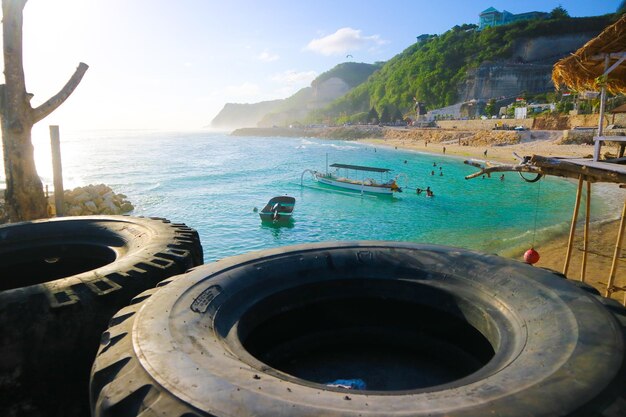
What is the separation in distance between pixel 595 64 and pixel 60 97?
1236 centimetres

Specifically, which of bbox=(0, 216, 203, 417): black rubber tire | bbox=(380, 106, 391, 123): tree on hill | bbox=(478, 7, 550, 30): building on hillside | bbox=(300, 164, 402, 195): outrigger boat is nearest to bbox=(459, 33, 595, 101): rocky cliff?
bbox=(380, 106, 391, 123): tree on hill

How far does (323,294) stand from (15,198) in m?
8.45

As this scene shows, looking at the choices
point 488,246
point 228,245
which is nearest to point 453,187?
point 488,246

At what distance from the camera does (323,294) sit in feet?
12.8

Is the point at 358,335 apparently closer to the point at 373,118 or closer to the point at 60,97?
the point at 60,97

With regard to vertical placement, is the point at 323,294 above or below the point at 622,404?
below

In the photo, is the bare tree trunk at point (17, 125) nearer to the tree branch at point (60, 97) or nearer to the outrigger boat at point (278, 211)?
the tree branch at point (60, 97)

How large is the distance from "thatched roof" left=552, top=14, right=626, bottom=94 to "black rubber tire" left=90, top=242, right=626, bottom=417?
743 cm

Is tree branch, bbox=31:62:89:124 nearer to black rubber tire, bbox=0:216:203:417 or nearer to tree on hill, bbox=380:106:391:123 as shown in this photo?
black rubber tire, bbox=0:216:203:417

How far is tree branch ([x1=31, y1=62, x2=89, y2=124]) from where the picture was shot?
9.32 metres

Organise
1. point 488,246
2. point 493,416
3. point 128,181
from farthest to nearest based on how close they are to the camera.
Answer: point 128,181, point 488,246, point 493,416

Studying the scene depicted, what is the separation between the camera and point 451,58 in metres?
127

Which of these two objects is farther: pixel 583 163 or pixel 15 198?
pixel 15 198

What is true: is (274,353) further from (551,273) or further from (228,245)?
(228,245)
